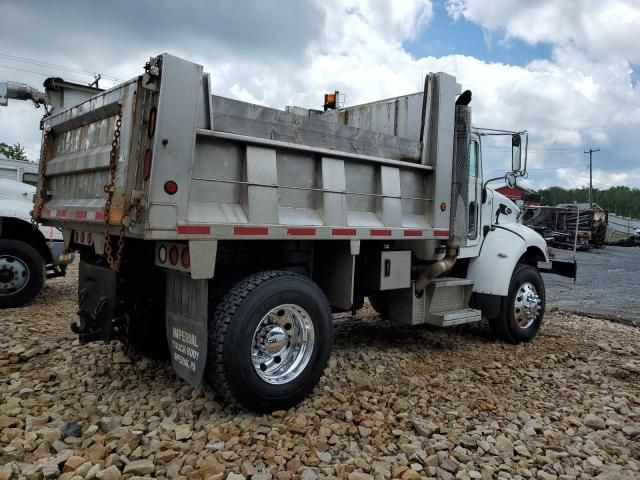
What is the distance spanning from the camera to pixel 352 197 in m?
4.36

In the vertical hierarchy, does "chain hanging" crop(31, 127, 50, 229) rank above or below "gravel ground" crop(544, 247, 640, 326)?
above

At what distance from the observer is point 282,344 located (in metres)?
3.83

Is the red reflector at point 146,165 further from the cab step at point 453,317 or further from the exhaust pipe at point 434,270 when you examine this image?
the cab step at point 453,317

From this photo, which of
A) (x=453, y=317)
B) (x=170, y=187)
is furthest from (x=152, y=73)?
(x=453, y=317)

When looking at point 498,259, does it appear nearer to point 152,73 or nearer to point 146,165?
point 146,165

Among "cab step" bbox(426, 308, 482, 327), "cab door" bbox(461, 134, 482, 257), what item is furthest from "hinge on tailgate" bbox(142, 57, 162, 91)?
"cab door" bbox(461, 134, 482, 257)

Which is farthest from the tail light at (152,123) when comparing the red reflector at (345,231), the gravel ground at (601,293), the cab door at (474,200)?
the gravel ground at (601,293)

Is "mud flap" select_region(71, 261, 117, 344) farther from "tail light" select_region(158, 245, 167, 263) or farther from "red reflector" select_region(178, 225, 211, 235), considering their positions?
"red reflector" select_region(178, 225, 211, 235)

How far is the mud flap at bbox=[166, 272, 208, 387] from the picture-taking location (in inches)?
136

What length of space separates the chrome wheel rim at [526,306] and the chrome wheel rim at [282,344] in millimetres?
3235

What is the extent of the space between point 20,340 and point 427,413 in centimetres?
422

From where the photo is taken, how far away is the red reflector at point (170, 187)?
10.4 ft

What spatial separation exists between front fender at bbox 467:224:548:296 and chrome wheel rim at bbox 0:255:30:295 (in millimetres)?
5876

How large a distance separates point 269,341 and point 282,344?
0.13m
